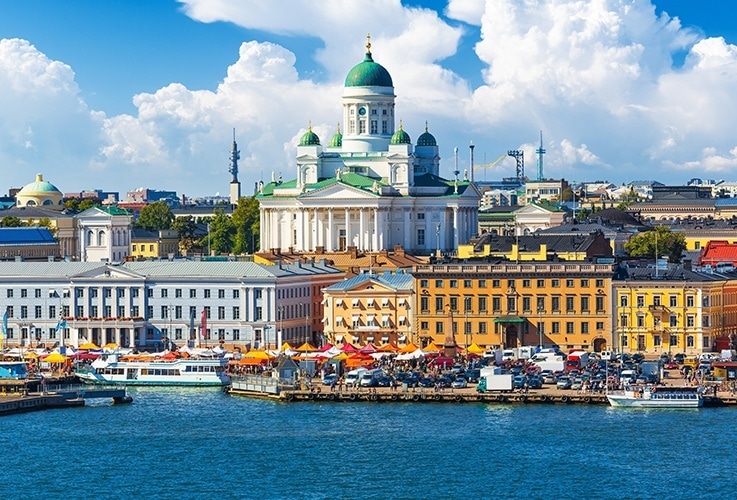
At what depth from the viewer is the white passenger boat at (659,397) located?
7581cm

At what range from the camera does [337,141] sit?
13738cm

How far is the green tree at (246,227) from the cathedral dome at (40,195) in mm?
28693

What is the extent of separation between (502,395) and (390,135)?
59272mm

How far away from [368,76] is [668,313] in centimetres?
4810

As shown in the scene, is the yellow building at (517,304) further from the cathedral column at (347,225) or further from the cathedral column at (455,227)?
the cathedral column at (455,227)

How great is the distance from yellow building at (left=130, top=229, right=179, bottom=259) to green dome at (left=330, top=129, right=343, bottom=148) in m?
20.6

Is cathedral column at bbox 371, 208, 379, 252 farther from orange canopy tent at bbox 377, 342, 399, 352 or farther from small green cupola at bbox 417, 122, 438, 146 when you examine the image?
orange canopy tent at bbox 377, 342, 399, 352

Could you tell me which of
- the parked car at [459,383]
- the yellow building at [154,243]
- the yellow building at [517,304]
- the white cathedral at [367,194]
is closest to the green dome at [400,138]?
the white cathedral at [367,194]

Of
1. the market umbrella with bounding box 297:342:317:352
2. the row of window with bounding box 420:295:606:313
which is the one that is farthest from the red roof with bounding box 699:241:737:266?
the market umbrella with bounding box 297:342:317:352

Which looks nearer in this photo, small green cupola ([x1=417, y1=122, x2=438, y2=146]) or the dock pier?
the dock pier

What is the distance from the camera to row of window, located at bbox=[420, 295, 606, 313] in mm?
91188

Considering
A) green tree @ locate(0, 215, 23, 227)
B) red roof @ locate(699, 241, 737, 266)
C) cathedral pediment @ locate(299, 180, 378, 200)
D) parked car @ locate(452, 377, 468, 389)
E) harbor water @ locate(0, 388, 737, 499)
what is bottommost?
harbor water @ locate(0, 388, 737, 499)

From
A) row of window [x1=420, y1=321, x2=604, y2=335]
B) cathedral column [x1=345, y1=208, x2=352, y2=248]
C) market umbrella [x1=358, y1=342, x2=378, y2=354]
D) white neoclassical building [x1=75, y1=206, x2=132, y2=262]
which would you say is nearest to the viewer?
market umbrella [x1=358, y1=342, x2=378, y2=354]

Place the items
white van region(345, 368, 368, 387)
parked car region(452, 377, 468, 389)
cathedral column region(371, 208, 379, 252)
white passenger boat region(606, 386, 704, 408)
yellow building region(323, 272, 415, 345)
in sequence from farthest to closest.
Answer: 1. cathedral column region(371, 208, 379, 252)
2. yellow building region(323, 272, 415, 345)
3. white van region(345, 368, 368, 387)
4. parked car region(452, 377, 468, 389)
5. white passenger boat region(606, 386, 704, 408)
